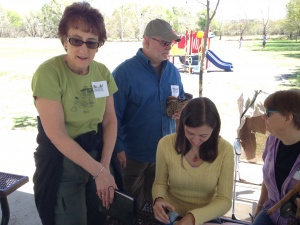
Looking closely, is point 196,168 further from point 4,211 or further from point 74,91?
point 4,211

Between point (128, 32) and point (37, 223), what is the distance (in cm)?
3934

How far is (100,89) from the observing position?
1.67 meters

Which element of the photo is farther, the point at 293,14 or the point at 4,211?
the point at 293,14

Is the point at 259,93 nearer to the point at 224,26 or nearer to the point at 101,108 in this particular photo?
the point at 101,108

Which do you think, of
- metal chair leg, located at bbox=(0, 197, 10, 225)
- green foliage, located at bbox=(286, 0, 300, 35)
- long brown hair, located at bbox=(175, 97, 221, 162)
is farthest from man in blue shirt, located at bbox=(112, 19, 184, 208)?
green foliage, located at bbox=(286, 0, 300, 35)

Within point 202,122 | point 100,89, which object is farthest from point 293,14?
point 100,89

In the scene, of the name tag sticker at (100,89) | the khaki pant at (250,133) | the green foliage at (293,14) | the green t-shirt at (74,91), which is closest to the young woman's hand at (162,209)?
the green t-shirt at (74,91)

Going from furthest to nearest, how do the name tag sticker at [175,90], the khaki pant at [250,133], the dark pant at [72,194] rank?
the khaki pant at [250,133] → the name tag sticker at [175,90] → the dark pant at [72,194]

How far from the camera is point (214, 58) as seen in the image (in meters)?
14.4

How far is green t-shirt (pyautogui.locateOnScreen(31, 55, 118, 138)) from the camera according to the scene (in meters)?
1.45

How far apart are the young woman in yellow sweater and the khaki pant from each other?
1180mm

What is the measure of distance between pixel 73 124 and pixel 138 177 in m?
1.01

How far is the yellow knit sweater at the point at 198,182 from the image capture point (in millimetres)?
1789

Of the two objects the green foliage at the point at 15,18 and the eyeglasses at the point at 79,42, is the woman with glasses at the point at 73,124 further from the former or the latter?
the green foliage at the point at 15,18
